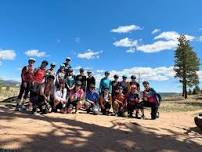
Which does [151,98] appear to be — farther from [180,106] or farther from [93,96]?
[180,106]

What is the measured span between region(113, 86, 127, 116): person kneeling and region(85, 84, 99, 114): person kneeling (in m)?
0.74

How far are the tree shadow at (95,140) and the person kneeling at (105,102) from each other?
13.6 feet

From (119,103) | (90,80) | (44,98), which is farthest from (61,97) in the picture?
(119,103)

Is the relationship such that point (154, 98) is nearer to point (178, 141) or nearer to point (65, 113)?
point (65, 113)

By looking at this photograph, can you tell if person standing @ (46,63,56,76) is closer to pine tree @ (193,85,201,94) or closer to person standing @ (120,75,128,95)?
person standing @ (120,75,128,95)

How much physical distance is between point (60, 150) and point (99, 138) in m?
1.60

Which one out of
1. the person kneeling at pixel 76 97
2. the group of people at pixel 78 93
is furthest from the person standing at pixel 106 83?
the person kneeling at pixel 76 97

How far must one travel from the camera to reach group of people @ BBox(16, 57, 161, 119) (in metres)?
13.9

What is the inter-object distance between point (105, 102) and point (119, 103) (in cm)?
60

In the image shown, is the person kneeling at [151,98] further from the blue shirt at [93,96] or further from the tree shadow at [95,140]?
the tree shadow at [95,140]

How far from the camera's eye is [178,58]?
2089 inches

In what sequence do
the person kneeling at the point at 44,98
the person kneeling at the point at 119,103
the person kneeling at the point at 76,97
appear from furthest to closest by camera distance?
the person kneeling at the point at 119,103
the person kneeling at the point at 76,97
the person kneeling at the point at 44,98

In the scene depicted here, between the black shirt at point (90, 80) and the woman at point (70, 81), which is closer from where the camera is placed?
the woman at point (70, 81)

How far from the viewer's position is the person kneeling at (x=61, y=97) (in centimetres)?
1429
